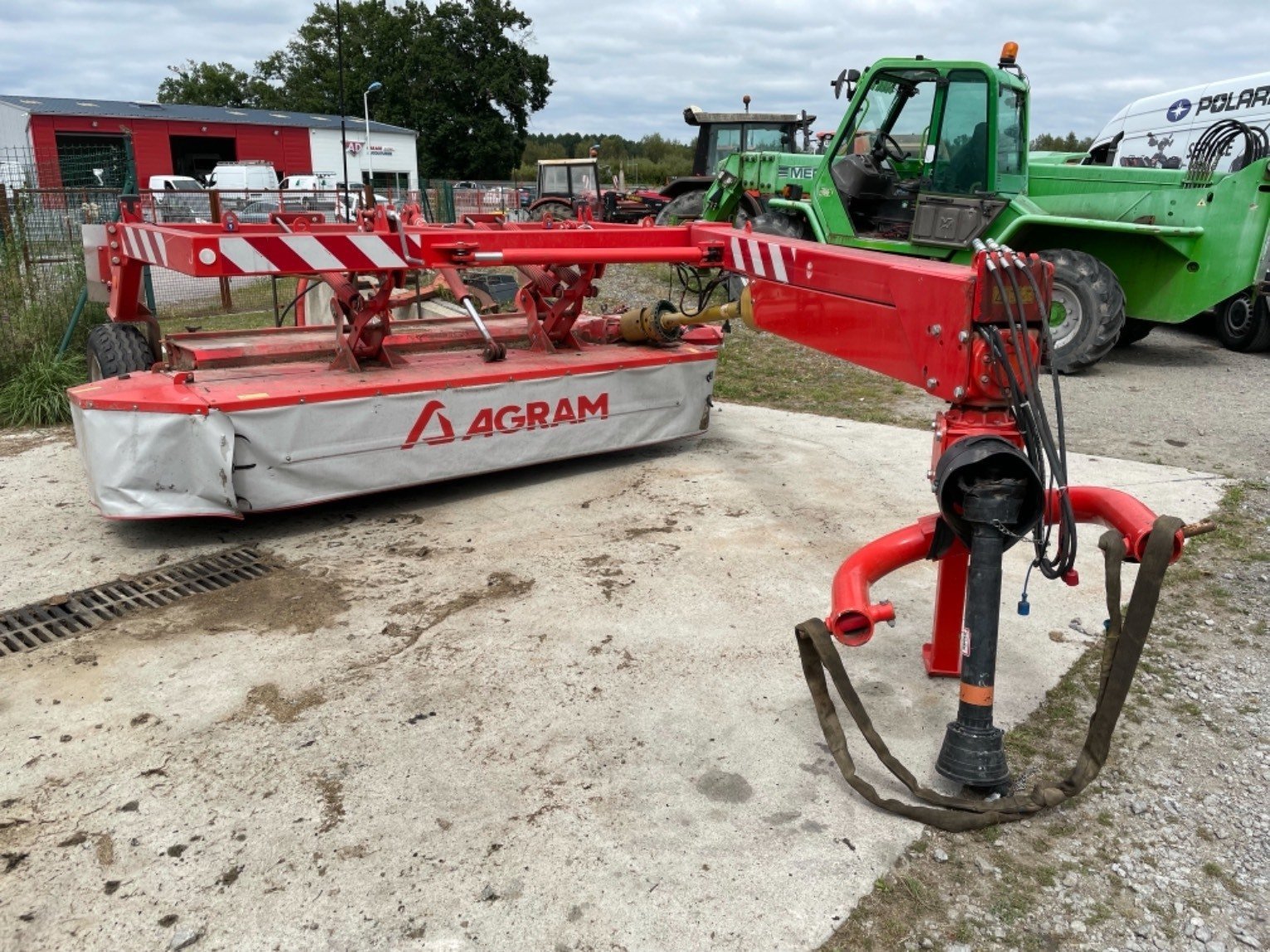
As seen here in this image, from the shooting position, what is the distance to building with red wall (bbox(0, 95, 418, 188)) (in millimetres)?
34562

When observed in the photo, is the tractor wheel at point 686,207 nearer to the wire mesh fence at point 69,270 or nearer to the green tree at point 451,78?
the wire mesh fence at point 69,270

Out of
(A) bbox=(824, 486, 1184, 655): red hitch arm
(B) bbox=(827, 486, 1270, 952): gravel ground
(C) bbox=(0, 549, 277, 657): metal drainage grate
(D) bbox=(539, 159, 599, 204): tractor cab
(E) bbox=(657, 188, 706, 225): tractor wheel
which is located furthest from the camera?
(D) bbox=(539, 159, 599, 204): tractor cab

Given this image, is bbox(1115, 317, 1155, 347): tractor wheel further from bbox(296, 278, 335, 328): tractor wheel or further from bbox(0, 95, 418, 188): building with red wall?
bbox(0, 95, 418, 188): building with red wall

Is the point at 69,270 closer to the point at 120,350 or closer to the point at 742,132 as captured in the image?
the point at 120,350

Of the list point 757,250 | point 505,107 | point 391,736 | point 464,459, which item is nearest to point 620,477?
point 464,459

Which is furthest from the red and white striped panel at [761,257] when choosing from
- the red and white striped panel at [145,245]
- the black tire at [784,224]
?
the black tire at [784,224]

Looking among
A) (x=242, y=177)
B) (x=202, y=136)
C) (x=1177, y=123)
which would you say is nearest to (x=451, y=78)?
(x=202, y=136)

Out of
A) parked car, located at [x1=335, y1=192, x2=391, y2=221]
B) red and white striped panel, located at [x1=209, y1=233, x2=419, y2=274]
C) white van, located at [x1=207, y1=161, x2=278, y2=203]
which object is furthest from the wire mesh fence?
white van, located at [x1=207, y1=161, x2=278, y2=203]

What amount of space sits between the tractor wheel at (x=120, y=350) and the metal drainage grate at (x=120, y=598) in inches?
53.7

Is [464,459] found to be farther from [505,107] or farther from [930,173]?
[505,107]

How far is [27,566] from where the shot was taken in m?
4.10

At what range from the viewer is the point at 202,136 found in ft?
127

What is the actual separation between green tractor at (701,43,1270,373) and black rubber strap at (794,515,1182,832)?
20.0 feet

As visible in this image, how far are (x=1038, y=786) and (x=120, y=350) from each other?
184 inches
